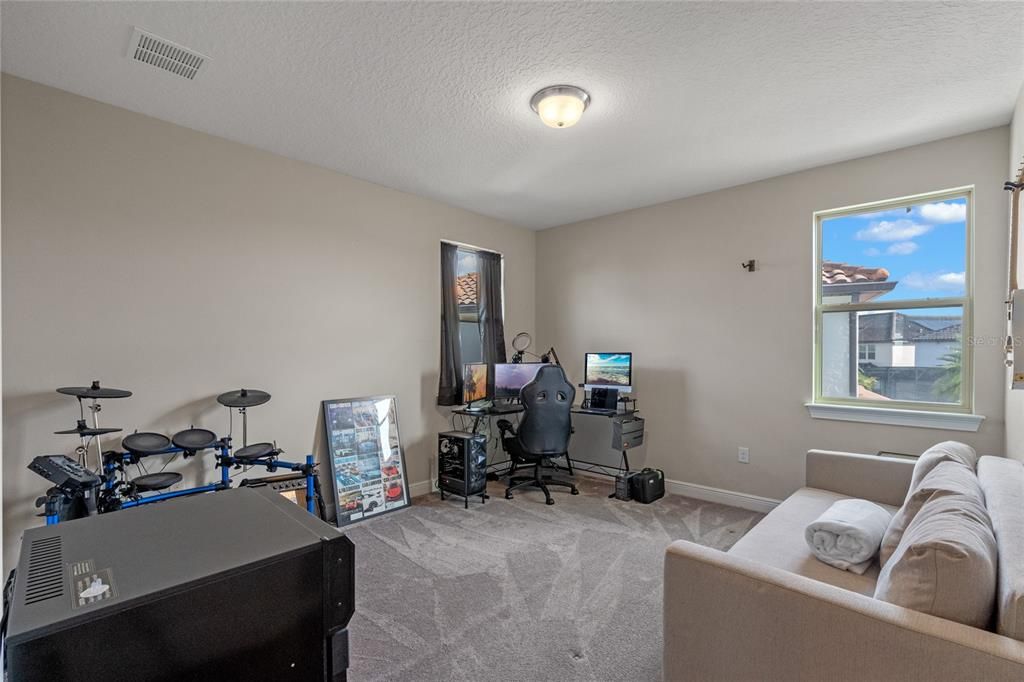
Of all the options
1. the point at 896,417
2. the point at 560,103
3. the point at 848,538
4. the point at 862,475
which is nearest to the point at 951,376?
the point at 896,417

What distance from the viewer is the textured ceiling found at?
202cm

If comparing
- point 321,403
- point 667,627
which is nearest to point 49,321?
point 321,403

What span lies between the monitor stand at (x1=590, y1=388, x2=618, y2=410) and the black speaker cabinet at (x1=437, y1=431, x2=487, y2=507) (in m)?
1.14

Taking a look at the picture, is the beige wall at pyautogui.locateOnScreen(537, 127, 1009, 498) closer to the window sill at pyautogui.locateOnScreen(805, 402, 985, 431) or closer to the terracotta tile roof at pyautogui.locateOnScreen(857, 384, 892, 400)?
the window sill at pyautogui.locateOnScreen(805, 402, 985, 431)

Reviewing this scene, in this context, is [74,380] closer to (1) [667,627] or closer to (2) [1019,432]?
(1) [667,627]

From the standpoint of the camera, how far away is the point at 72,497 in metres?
2.26

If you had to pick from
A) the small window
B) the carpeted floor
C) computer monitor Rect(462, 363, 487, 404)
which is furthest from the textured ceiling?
the carpeted floor

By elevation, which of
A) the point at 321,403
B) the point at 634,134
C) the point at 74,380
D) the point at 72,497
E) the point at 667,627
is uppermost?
the point at 634,134

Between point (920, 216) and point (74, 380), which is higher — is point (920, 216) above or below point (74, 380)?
above

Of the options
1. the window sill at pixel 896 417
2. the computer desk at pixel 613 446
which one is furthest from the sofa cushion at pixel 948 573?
the computer desk at pixel 613 446

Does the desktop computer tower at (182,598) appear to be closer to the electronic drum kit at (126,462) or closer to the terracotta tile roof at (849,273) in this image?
the electronic drum kit at (126,462)

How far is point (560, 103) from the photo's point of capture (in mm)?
2561

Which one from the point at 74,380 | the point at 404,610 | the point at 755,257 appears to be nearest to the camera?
the point at 404,610

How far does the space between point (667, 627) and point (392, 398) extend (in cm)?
295
